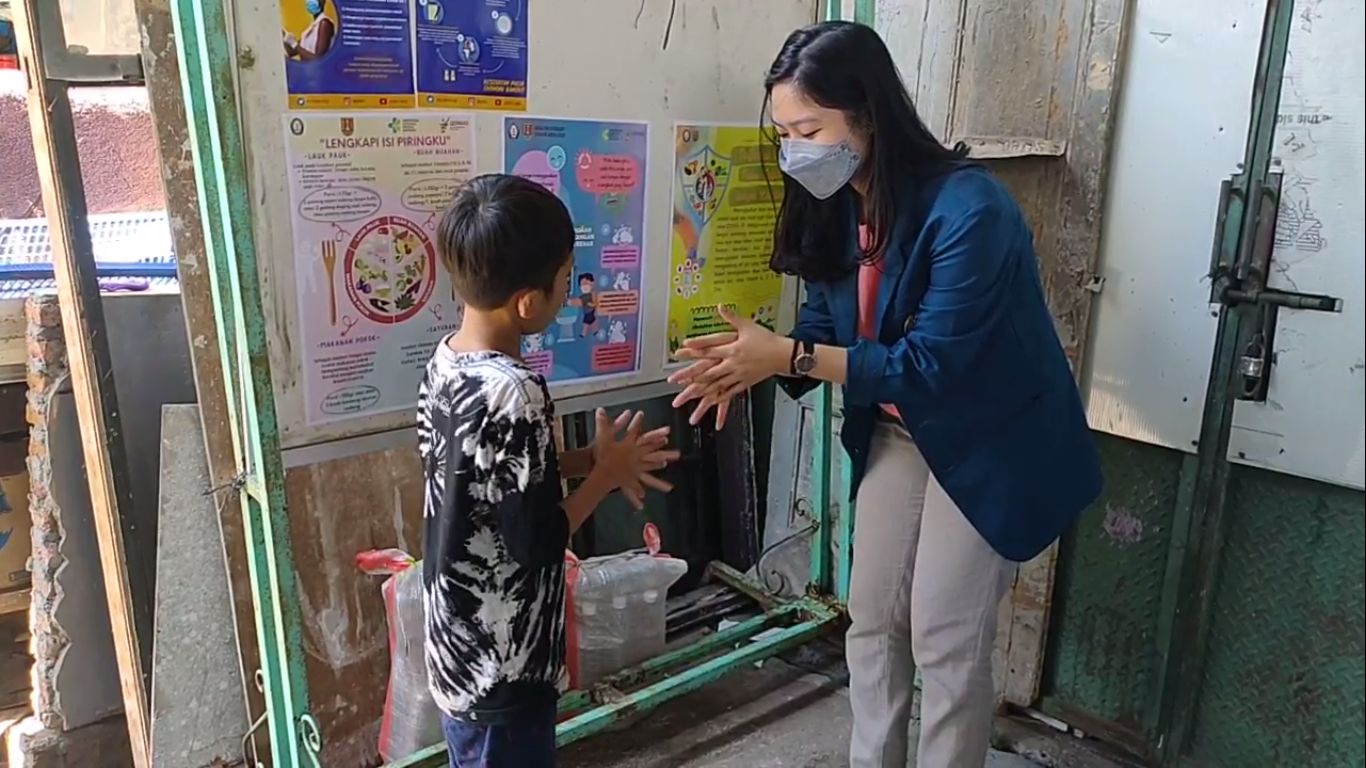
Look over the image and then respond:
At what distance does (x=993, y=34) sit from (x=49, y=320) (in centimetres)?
189

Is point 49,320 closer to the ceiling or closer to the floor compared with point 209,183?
closer to the floor

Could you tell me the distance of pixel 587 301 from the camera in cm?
188

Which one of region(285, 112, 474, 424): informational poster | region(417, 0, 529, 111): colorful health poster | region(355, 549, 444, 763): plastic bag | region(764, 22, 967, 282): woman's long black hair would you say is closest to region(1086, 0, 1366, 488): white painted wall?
region(764, 22, 967, 282): woman's long black hair

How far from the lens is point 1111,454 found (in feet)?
6.78

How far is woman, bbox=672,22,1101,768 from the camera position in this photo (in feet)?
4.72

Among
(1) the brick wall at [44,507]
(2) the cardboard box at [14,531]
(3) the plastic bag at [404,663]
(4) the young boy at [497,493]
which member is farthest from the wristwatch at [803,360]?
(2) the cardboard box at [14,531]

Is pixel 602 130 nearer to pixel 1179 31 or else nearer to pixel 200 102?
pixel 200 102

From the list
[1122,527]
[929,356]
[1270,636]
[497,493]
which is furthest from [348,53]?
[1270,636]

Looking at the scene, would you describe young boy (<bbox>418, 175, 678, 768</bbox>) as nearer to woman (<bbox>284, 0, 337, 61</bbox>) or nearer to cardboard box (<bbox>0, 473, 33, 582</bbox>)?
woman (<bbox>284, 0, 337, 61</bbox>)

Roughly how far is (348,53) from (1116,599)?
1781 mm

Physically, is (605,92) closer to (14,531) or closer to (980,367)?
(980,367)

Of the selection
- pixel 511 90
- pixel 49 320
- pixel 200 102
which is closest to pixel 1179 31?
pixel 511 90

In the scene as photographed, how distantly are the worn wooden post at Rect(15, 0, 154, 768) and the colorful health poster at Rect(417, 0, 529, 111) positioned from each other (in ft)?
2.10

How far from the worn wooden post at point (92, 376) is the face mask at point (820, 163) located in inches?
47.0
